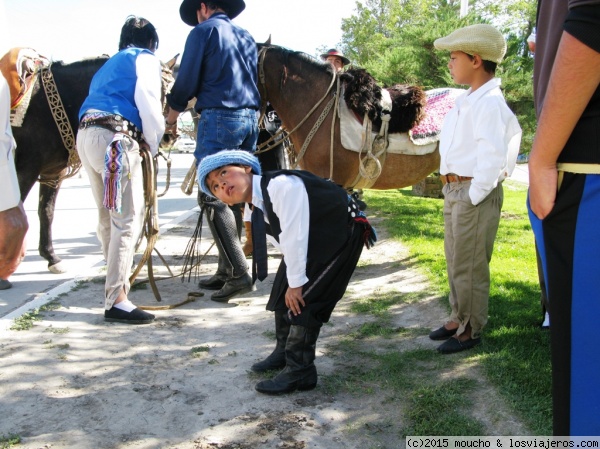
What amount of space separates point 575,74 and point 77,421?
107 inches

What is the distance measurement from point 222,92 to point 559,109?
339 centimetres

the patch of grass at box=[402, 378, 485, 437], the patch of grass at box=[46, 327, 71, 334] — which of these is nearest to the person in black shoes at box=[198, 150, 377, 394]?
the patch of grass at box=[402, 378, 485, 437]

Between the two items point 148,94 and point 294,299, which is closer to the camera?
point 294,299

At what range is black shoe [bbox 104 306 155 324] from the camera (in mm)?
4277

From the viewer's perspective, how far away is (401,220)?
8.23 m

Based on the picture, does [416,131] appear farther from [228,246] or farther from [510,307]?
[228,246]

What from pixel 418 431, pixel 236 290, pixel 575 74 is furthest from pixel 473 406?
pixel 236 290

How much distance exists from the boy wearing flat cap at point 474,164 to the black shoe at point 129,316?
2.20 m

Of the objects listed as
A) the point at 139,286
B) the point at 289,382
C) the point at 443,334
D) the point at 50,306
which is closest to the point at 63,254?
the point at 139,286

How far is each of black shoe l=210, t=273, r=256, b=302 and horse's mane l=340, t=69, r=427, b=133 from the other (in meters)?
1.78

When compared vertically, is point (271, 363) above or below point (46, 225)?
below

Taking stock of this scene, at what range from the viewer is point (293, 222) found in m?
2.94

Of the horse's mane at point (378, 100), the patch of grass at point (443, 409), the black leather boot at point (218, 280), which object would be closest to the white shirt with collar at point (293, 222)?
the patch of grass at point (443, 409)

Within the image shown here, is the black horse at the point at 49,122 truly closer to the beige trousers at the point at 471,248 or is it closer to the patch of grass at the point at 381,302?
the patch of grass at the point at 381,302
